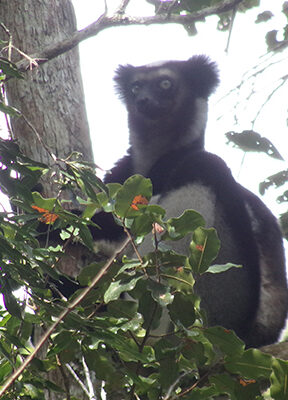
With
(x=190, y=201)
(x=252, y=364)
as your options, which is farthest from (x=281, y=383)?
(x=190, y=201)

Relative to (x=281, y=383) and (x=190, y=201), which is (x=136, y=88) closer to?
(x=190, y=201)

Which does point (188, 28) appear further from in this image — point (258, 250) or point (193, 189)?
point (258, 250)

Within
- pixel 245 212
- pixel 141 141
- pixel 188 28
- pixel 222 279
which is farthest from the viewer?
pixel 141 141

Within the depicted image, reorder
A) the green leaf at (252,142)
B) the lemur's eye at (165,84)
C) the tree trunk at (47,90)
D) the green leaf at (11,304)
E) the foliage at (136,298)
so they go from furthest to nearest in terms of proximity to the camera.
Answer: the lemur's eye at (165,84), the green leaf at (252,142), the tree trunk at (47,90), the foliage at (136,298), the green leaf at (11,304)

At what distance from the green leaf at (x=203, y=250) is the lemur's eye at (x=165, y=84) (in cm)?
465

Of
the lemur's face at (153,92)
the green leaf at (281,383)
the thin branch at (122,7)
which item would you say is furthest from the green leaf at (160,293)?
the lemur's face at (153,92)

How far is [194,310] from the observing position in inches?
95.7

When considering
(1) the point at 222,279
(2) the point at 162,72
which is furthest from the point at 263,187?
(2) the point at 162,72

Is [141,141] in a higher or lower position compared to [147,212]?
lower

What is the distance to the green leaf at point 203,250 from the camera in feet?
7.89

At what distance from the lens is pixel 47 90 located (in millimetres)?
4555

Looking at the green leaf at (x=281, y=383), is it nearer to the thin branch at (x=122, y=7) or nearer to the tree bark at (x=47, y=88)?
the tree bark at (x=47, y=88)

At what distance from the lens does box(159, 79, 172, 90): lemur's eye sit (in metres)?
6.86

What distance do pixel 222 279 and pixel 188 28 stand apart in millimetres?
2680
